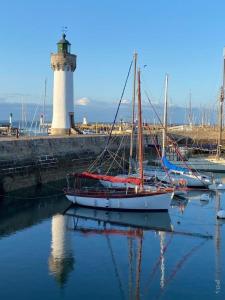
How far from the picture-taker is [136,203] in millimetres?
21516

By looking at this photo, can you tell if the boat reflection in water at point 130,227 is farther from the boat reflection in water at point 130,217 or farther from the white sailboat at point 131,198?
the white sailboat at point 131,198

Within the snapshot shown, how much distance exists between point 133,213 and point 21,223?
5.14 metres

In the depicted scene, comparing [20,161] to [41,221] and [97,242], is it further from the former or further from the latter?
[97,242]

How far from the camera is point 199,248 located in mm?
16281

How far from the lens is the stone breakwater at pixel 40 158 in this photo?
85.0 ft

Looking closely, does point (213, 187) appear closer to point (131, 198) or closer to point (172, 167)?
point (172, 167)

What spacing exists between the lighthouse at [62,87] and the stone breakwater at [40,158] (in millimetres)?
3425

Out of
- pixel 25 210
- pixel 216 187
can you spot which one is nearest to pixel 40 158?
pixel 25 210

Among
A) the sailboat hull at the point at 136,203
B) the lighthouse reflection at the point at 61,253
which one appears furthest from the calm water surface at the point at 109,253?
the sailboat hull at the point at 136,203

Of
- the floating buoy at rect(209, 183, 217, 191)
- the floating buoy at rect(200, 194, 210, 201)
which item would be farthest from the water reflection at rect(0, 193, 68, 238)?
the floating buoy at rect(209, 183, 217, 191)

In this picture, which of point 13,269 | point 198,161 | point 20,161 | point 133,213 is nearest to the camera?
point 13,269

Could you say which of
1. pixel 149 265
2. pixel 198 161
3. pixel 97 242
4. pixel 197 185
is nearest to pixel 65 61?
pixel 198 161

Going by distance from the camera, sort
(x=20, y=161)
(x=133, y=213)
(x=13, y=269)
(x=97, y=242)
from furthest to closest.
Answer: (x=20, y=161) < (x=133, y=213) < (x=97, y=242) < (x=13, y=269)

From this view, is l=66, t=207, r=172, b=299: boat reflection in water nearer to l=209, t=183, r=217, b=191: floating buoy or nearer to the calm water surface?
the calm water surface
